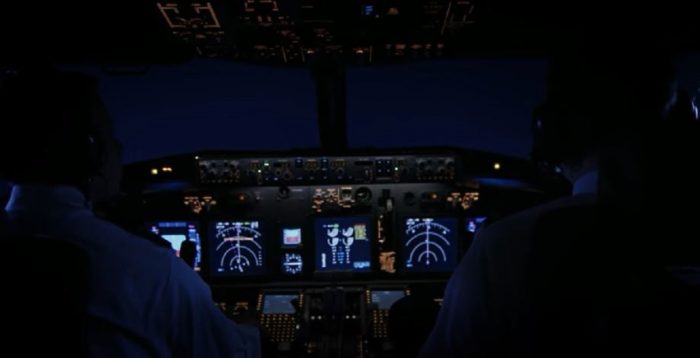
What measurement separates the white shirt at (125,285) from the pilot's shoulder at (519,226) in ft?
2.01

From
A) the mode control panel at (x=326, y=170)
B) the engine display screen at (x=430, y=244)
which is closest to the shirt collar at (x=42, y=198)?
the mode control panel at (x=326, y=170)

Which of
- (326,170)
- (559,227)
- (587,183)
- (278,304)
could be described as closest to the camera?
(559,227)

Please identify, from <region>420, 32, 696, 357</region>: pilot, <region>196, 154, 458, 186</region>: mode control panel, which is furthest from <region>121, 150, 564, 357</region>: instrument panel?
<region>420, 32, 696, 357</region>: pilot

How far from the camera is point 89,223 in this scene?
1.15m

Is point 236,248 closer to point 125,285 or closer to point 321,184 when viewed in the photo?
point 321,184

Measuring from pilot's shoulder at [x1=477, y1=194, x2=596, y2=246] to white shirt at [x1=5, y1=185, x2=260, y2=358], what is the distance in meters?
0.61

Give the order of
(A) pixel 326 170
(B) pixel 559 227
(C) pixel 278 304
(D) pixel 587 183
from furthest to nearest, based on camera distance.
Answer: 1. (A) pixel 326 170
2. (C) pixel 278 304
3. (D) pixel 587 183
4. (B) pixel 559 227

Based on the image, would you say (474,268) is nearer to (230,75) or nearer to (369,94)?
(369,94)

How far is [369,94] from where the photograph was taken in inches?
165

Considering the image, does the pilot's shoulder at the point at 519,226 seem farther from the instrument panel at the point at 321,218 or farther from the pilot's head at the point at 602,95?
the instrument panel at the point at 321,218

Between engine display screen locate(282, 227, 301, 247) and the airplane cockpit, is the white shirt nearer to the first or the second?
the airplane cockpit

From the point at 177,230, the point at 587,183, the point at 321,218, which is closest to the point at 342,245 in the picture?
the point at 321,218

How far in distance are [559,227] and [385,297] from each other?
6.68 feet

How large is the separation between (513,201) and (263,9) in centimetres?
165
